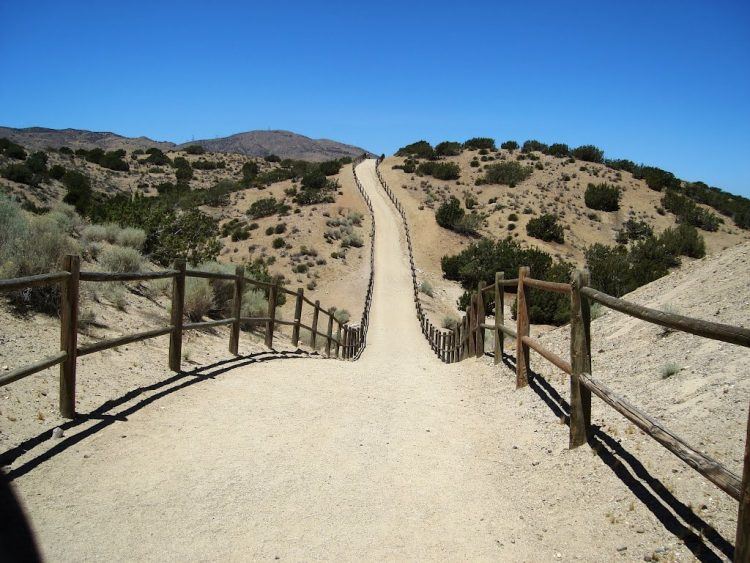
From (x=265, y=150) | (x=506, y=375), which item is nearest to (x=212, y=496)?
(x=506, y=375)

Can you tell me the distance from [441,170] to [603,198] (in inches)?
778

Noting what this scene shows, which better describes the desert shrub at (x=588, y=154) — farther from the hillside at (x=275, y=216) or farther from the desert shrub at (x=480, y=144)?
the hillside at (x=275, y=216)

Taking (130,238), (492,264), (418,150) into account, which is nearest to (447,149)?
(418,150)

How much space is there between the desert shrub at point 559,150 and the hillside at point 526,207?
173cm

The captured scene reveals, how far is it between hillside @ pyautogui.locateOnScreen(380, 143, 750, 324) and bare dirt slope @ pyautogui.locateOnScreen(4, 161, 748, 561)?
29.2m

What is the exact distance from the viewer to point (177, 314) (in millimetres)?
8359

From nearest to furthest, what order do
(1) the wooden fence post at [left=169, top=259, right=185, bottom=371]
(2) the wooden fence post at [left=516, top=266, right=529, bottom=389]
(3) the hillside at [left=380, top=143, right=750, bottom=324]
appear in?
(2) the wooden fence post at [left=516, top=266, right=529, bottom=389] < (1) the wooden fence post at [left=169, top=259, right=185, bottom=371] < (3) the hillside at [left=380, top=143, right=750, bottom=324]

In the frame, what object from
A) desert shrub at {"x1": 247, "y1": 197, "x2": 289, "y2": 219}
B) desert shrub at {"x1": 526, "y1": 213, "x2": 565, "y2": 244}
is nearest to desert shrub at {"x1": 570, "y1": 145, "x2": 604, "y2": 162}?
desert shrub at {"x1": 526, "y1": 213, "x2": 565, "y2": 244}

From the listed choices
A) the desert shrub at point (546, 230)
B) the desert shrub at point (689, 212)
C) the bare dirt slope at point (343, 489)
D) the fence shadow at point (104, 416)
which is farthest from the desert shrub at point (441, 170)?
the bare dirt slope at point (343, 489)

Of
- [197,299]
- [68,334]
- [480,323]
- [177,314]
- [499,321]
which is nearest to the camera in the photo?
[68,334]

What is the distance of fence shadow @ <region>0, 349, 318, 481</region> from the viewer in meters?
4.89

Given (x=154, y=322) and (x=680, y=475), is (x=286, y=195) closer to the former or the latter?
(x=154, y=322)

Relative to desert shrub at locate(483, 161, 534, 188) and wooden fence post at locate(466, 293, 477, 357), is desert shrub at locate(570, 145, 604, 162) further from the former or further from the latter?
wooden fence post at locate(466, 293, 477, 357)

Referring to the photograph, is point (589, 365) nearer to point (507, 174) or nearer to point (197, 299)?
point (197, 299)
